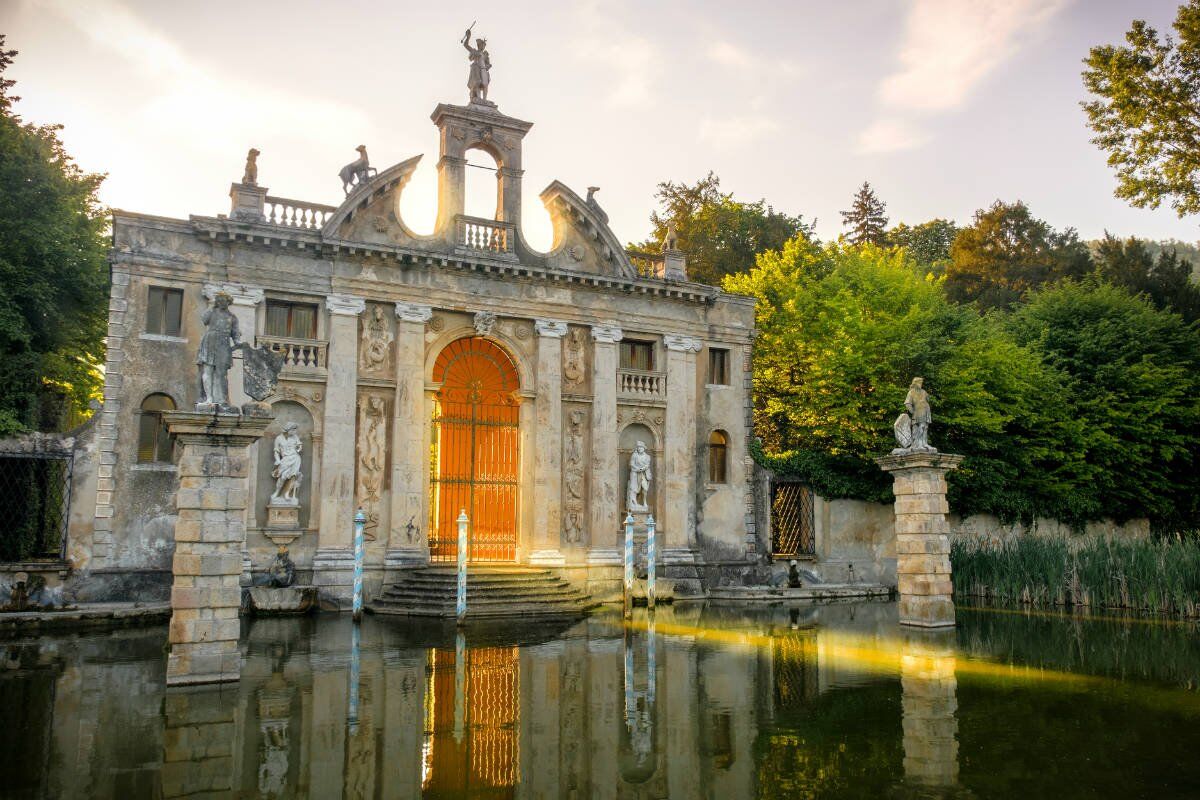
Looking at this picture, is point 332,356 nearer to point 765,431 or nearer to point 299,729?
point 299,729

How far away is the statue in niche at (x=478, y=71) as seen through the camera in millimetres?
23141

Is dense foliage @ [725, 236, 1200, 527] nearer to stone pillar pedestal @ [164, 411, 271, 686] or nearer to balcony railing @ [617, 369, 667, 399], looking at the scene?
balcony railing @ [617, 369, 667, 399]

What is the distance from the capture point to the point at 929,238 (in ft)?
161

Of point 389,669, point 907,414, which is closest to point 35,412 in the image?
point 389,669

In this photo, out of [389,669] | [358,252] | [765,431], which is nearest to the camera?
[389,669]

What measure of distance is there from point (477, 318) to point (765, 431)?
15.1m

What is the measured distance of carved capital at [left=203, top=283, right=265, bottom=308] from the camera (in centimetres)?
1888

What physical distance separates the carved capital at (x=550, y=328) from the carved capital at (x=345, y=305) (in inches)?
169

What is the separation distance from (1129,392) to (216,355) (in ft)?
90.7

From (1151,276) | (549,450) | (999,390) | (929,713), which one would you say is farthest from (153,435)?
(1151,276)

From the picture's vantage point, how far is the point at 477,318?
2130 cm

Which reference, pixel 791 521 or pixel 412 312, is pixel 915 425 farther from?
pixel 412 312

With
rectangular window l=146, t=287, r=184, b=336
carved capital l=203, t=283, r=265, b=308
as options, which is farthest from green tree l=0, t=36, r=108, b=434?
carved capital l=203, t=283, r=265, b=308

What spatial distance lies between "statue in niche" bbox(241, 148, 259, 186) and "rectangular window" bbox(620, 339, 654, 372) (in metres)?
9.81
